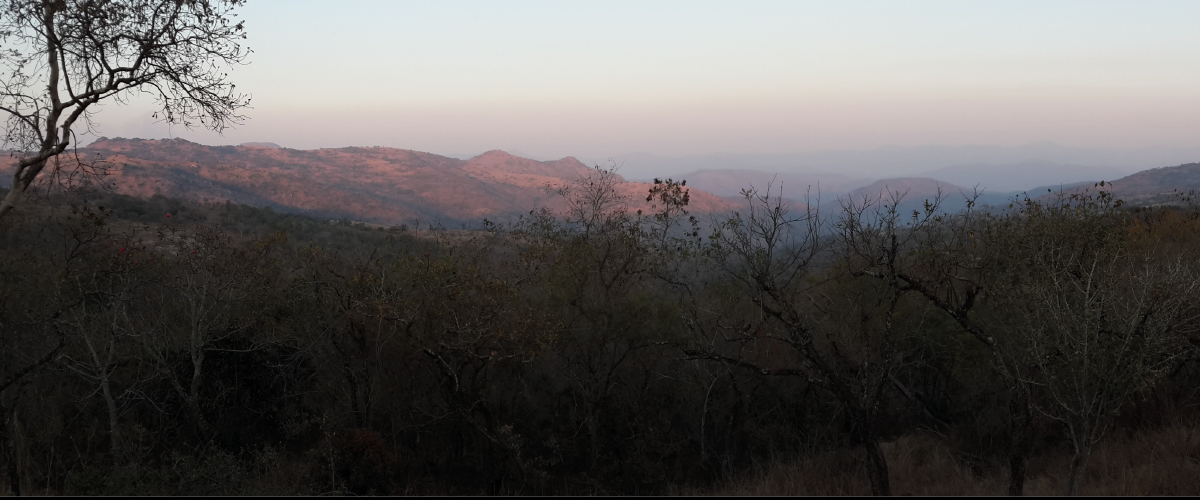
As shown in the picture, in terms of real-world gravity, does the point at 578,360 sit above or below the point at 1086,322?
below

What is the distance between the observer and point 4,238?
834 inches

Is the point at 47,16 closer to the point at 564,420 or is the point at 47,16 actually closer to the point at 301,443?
the point at 301,443

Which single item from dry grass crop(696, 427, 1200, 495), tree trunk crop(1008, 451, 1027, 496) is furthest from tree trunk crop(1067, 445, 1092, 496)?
dry grass crop(696, 427, 1200, 495)

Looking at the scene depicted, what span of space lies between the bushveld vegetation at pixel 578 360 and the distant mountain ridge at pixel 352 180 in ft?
42.6

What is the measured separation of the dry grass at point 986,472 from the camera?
9.78 metres

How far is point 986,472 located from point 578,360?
934 centimetres

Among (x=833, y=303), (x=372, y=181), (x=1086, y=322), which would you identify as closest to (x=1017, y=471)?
(x=1086, y=322)

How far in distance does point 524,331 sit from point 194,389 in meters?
7.23

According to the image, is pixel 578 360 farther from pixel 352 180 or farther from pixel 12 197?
pixel 352 180

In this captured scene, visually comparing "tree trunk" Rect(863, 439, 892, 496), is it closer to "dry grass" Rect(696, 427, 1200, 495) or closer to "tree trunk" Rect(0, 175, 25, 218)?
"dry grass" Rect(696, 427, 1200, 495)

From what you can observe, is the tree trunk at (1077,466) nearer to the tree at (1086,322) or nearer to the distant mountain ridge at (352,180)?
the tree at (1086,322)

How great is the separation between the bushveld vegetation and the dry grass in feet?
0.29

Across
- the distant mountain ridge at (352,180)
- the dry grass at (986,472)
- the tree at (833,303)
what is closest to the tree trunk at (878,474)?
the tree at (833,303)

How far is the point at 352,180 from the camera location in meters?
130
